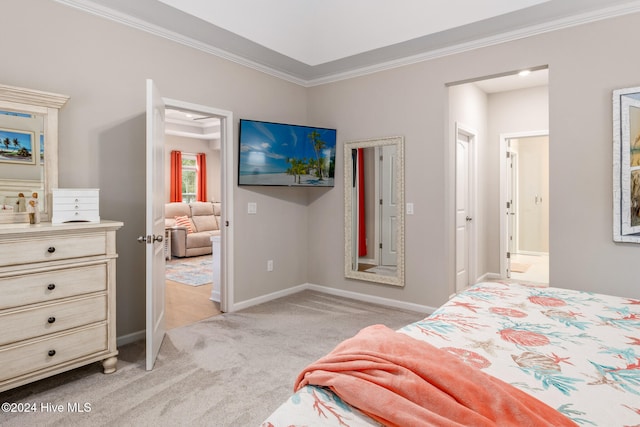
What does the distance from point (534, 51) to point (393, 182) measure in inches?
68.7

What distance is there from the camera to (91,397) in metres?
2.26

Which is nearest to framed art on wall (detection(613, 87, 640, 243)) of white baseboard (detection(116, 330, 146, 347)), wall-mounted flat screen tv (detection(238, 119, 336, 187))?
wall-mounted flat screen tv (detection(238, 119, 336, 187))

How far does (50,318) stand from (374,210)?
3119 mm

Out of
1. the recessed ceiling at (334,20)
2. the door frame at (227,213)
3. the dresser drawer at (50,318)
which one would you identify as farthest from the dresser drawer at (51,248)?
the recessed ceiling at (334,20)

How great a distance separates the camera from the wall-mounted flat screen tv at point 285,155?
3.94 meters

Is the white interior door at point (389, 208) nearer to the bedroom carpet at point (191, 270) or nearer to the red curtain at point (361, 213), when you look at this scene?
the red curtain at point (361, 213)

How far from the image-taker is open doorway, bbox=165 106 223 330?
4.24m

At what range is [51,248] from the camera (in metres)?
2.25

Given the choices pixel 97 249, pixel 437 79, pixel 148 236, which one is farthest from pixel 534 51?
pixel 97 249

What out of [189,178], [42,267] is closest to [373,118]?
[42,267]

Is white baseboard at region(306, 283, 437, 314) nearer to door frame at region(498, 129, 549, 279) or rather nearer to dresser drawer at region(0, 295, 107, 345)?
door frame at region(498, 129, 549, 279)

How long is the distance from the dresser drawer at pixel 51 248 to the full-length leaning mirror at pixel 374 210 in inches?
106

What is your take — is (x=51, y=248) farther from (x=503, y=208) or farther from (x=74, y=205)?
(x=503, y=208)

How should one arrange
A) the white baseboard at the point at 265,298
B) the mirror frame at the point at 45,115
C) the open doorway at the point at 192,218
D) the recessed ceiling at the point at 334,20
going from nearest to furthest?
the mirror frame at the point at 45,115 → the recessed ceiling at the point at 334,20 → the white baseboard at the point at 265,298 → the open doorway at the point at 192,218
